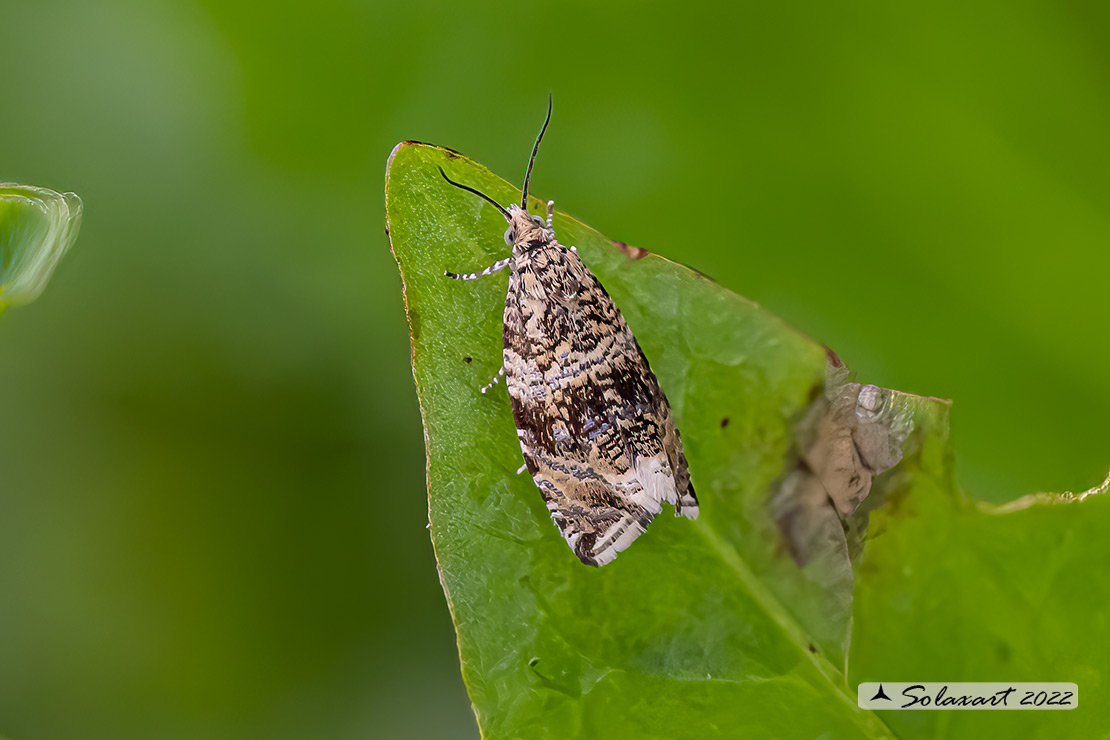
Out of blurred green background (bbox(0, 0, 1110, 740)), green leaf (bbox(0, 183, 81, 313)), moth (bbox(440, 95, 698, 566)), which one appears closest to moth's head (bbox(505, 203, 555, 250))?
moth (bbox(440, 95, 698, 566))

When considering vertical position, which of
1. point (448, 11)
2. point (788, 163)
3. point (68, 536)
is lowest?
point (68, 536)

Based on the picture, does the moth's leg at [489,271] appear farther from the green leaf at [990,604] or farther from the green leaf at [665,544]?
the green leaf at [990,604]

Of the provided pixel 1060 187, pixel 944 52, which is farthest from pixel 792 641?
pixel 944 52

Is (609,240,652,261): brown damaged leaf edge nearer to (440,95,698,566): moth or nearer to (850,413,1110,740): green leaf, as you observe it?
(440,95,698,566): moth

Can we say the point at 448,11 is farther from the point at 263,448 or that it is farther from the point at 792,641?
the point at 792,641

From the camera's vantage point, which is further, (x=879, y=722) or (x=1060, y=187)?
(x=1060, y=187)

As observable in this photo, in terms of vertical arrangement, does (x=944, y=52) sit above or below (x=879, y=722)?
above

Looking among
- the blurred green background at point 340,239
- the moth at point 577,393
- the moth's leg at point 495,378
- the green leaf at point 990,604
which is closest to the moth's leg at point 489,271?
the moth at point 577,393
